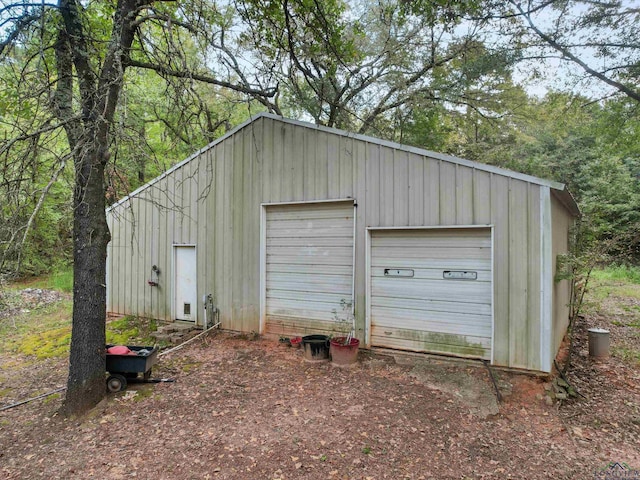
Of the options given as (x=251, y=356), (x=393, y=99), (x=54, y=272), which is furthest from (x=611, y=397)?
(x=54, y=272)

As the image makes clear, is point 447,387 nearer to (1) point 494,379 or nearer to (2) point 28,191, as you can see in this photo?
(1) point 494,379

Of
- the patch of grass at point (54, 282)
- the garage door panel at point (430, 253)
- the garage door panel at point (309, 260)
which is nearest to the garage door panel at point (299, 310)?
the garage door panel at point (309, 260)

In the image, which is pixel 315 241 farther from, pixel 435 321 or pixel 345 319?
pixel 435 321

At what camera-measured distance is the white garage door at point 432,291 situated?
5133mm

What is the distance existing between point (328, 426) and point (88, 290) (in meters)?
3.02

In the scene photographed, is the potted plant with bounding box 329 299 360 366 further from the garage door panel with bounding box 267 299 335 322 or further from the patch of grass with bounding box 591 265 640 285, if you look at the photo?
the patch of grass with bounding box 591 265 640 285

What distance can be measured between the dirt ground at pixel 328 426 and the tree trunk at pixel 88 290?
309 millimetres

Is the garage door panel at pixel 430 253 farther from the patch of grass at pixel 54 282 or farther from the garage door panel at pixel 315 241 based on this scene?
the patch of grass at pixel 54 282

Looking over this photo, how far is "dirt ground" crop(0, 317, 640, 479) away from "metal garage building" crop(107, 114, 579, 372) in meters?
0.74

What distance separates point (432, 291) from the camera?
547cm

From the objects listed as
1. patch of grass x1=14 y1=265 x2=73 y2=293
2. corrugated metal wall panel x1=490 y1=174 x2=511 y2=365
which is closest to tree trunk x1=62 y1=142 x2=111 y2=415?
corrugated metal wall panel x1=490 y1=174 x2=511 y2=365

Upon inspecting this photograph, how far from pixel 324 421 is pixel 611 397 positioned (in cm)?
370

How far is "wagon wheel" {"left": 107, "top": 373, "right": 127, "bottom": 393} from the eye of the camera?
430 centimetres

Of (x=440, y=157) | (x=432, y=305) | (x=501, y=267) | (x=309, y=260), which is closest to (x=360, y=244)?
(x=309, y=260)
